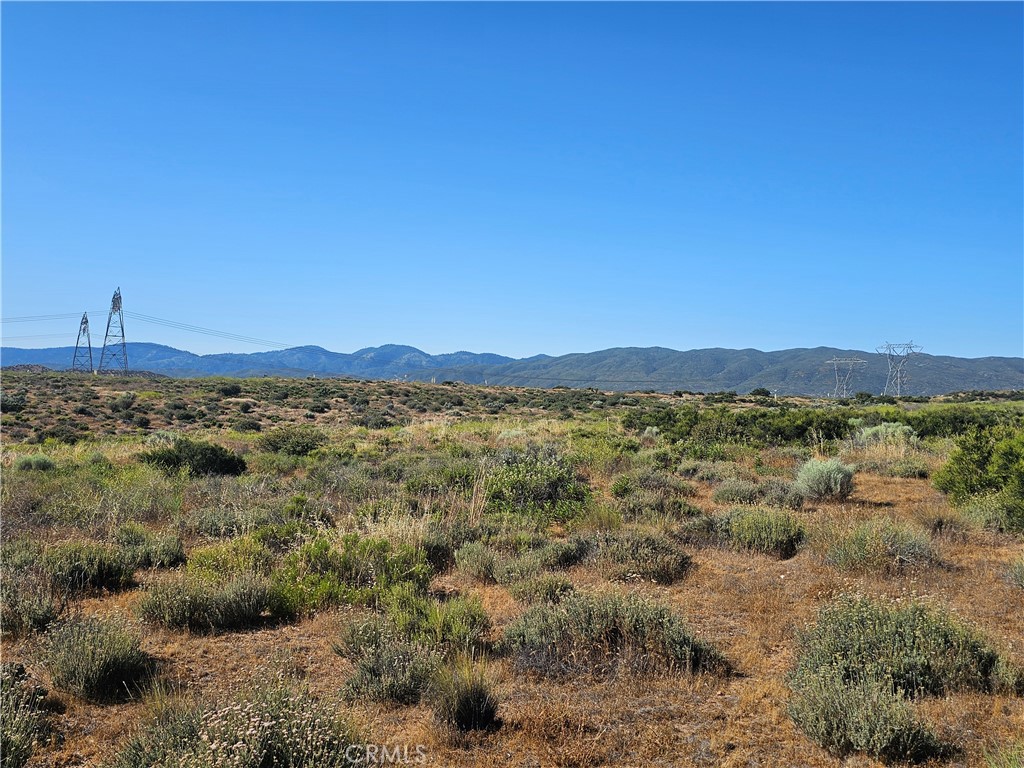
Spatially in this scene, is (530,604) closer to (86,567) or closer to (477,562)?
(477,562)

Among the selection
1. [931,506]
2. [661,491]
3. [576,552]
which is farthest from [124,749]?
[931,506]

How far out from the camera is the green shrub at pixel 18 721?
12.3 feet

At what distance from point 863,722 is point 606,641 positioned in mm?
Answer: 2088

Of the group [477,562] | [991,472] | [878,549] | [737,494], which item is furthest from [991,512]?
[477,562]

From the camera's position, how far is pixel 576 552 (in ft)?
27.5

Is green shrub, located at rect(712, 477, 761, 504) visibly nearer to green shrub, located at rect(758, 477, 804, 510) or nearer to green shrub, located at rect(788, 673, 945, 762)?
green shrub, located at rect(758, 477, 804, 510)

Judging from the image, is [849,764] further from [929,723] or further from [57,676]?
[57,676]

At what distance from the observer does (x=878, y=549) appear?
294 inches

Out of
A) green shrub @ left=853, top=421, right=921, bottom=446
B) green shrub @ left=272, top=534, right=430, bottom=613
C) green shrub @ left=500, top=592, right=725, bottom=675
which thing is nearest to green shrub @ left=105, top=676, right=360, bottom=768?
green shrub @ left=500, top=592, right=725, bottom=675

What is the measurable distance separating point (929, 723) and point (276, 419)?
3806cm

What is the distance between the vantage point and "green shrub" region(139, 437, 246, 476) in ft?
52.0

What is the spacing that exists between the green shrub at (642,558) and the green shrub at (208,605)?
398 centimetres

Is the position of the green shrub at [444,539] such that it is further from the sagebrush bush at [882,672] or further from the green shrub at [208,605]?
the sagebrush bush at [882,672]

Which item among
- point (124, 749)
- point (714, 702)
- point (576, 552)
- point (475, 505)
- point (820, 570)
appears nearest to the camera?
point (124, 749)
